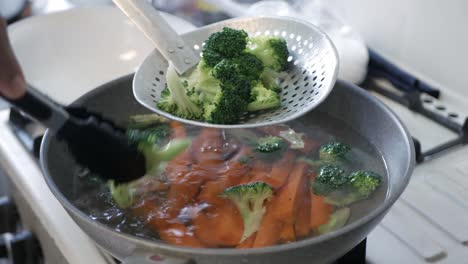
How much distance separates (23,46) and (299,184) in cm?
68

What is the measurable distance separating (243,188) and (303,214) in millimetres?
69

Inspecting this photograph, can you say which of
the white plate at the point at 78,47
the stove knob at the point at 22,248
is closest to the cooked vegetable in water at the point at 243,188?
the stove knob at the point at 22,248

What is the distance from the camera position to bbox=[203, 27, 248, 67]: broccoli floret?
0.70 m

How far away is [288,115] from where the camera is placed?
0.64 meters

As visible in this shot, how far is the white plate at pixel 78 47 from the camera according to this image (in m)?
1.10

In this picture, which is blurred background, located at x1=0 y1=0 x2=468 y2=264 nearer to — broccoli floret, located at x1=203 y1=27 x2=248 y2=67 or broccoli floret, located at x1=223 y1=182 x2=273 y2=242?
broccoli floret, located at x1=223 y1=182 x2=273 y2=242

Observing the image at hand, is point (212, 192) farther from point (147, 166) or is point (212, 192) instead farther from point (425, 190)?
point (425, 190)

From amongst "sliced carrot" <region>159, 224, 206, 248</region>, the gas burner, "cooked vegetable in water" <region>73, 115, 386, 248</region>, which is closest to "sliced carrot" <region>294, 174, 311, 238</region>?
"cooked vegetable in water" <region>73, 115, 386, 248</region>

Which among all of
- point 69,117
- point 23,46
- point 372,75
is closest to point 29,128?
point 23,46

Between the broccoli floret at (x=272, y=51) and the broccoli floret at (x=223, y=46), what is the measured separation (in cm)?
2

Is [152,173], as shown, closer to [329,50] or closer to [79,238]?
[79,238]

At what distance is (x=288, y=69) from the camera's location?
0.74m

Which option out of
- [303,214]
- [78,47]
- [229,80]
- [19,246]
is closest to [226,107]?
[229,80]

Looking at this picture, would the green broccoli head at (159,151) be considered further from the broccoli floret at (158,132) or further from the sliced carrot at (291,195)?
the sliced carrot at (291,195)
